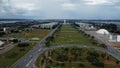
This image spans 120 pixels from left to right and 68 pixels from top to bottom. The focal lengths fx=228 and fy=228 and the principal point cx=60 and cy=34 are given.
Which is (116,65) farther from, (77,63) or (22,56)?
(22,56)

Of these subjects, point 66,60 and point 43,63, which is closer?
point 43,63

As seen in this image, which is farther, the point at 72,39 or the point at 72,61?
the point at 72,39

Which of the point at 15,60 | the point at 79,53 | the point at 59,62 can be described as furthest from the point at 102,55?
the point at 15,60

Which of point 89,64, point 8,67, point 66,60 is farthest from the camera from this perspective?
point 66,60

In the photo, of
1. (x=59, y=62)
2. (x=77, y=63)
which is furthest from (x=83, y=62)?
(x=59, y=62)

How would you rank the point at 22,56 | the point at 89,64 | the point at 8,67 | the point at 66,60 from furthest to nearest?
1. the point at 22,56
2. the point at 66,60
3. the point at 89,64
4. the point at 8,67

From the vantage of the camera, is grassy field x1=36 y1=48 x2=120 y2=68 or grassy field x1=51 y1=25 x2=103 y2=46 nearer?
grassy field x1=36 y1=48 x2=120 y2=68

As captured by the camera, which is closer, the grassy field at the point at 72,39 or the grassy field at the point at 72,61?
the grassy field at the point at 72,61

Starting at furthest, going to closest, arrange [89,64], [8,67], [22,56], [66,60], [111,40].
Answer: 1. [111,40]
2. [22,56]
3. [66,60]
4. [89,64]
5. [8,67]

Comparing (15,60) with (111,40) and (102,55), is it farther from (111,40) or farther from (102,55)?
(111,40)
